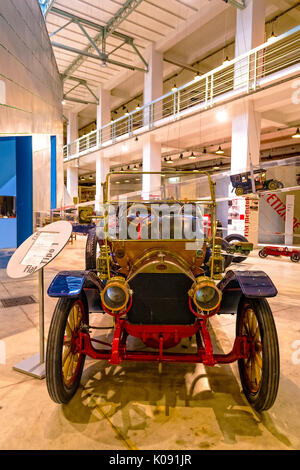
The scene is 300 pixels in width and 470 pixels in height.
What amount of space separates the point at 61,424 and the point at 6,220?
665 centimetres

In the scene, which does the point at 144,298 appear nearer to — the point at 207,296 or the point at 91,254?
the point at 207,296

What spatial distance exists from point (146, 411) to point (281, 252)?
748 centimetres

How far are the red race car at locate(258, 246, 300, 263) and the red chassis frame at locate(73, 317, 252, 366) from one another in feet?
22.5

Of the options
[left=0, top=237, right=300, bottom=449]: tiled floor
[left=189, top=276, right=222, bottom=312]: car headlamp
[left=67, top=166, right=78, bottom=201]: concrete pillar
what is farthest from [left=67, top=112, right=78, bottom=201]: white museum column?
[left=189, top=276, right=222, bottom=312]: car headlamp

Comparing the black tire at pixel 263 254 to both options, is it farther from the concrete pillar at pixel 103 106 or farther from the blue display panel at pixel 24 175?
the concrete pillar at pixel 103 106

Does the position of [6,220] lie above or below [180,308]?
above

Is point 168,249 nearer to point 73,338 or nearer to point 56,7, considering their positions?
point 73,338

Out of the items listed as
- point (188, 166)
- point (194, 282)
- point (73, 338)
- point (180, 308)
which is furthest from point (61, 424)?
point (188, 166)

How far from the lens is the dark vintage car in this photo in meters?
7.65

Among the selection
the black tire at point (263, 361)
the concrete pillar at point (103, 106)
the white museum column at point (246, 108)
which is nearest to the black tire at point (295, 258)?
the white museum column at point (246, 108)

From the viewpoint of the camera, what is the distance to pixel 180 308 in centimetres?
216

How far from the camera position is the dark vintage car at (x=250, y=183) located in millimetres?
7652

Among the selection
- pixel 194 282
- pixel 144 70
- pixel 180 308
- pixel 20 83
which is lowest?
pixel 180 308

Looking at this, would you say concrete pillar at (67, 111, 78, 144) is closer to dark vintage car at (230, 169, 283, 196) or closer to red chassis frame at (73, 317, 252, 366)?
dark vintage car at (230, 169, 283, 196)
